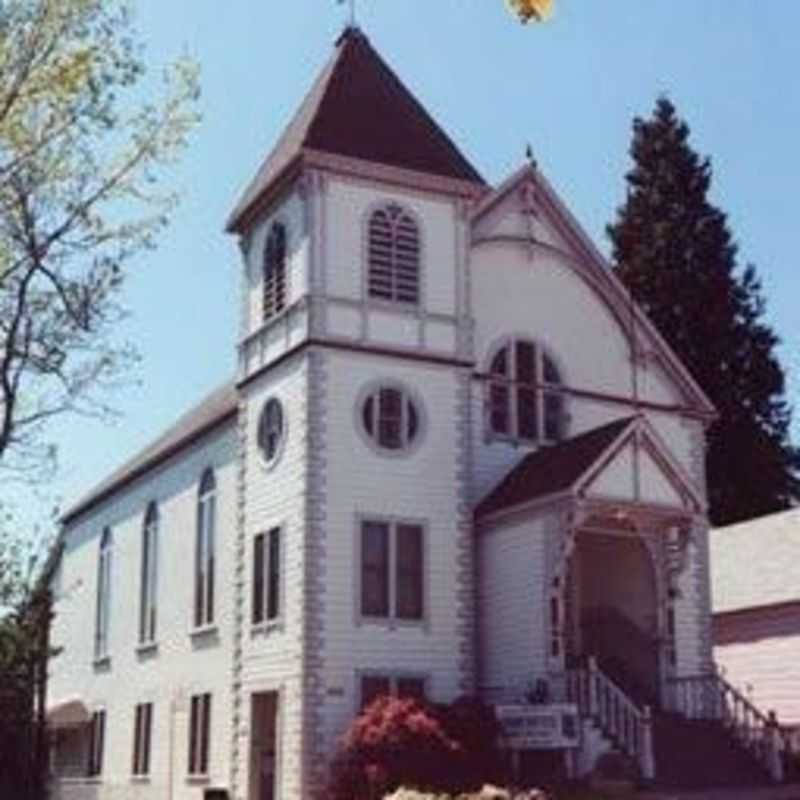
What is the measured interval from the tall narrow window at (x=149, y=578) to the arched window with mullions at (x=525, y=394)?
12743 millimetres

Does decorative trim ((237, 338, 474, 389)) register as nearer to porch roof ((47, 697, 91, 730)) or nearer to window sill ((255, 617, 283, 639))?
window sill ((255, 617, 283, 639))

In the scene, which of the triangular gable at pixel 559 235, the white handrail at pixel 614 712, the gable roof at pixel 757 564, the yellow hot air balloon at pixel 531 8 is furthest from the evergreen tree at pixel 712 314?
the yellow hot air balloon at pixel 531 8

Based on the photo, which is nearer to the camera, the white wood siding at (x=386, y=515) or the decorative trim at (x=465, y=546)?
the white wood siding at (x=386, y=515)

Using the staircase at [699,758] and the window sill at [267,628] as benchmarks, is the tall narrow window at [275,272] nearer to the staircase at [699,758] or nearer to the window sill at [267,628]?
the window sill at [267,628]

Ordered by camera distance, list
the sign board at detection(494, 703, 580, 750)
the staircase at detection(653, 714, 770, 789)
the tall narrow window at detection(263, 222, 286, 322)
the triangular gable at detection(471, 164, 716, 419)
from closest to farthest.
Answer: the sign board at detection(494, 703, 580, 750), the staircase at detection(653, 714, 770, 789), the tall narrow window at detection(263, 222, 286, 322), the triangular gable at detection(471, 164, 716, 419)

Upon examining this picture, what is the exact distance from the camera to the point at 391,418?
31484 millimetres

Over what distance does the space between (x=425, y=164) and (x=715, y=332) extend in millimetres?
27514

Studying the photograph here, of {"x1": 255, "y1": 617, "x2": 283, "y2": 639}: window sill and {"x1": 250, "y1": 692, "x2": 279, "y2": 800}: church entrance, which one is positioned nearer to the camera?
{"x1": 255, "y1": 617, "x2": 283, "y2": 639}: window sill

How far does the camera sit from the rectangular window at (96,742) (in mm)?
45250

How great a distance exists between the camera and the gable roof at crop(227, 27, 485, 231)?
3241cm

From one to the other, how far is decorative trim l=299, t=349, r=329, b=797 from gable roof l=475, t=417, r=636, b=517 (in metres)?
3.84

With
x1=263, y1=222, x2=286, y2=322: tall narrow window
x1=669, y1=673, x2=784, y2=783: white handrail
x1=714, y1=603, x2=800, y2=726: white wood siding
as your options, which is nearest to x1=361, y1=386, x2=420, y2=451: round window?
x1=263, y1=222, x2=286, y2=322: tall narrow window

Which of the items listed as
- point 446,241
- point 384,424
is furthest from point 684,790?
point 446,241

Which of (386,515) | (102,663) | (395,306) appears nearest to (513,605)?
(386,515)
